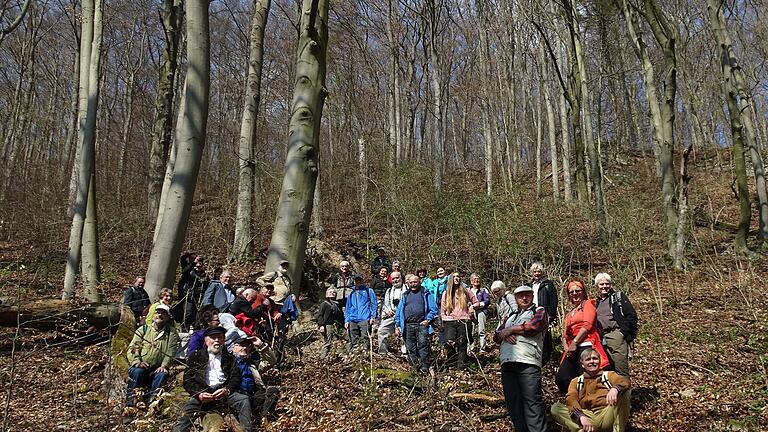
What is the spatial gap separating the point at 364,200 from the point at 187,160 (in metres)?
8.09

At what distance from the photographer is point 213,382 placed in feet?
16.0

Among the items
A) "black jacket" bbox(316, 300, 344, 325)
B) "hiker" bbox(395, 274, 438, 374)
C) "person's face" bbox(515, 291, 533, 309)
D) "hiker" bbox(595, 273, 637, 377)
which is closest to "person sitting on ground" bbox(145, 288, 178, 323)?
"black jacket" bbox(316, 300, 344, 325)

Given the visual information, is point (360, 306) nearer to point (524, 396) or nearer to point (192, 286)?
point (192, 286)

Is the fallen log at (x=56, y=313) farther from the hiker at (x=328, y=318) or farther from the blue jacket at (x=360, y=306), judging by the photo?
the blue jacket at (x=360, y=306)

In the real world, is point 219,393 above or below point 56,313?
below

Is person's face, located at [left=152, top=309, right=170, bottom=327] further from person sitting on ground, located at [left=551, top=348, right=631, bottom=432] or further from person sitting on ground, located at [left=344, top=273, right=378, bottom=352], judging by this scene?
person sitting on ground, located at [left=551, top=348, right=631, bottom=432]

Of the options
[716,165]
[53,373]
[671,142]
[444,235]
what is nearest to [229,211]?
[444,235]

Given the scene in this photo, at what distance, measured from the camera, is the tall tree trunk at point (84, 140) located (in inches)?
381

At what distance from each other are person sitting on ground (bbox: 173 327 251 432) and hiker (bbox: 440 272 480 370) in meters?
3.19

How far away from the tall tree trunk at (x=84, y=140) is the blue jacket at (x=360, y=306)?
5.35m

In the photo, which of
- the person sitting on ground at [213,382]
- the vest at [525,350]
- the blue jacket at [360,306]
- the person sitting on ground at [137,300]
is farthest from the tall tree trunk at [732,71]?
the person sitting on ground at [137,300]

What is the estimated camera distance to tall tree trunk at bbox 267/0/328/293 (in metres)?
6.88

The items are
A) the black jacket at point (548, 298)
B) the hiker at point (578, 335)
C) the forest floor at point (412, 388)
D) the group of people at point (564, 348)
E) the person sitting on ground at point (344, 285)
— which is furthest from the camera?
the person sitting on ground at point (344, 285)

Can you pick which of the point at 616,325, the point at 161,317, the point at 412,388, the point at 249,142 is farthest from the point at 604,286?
the point at 249,142
